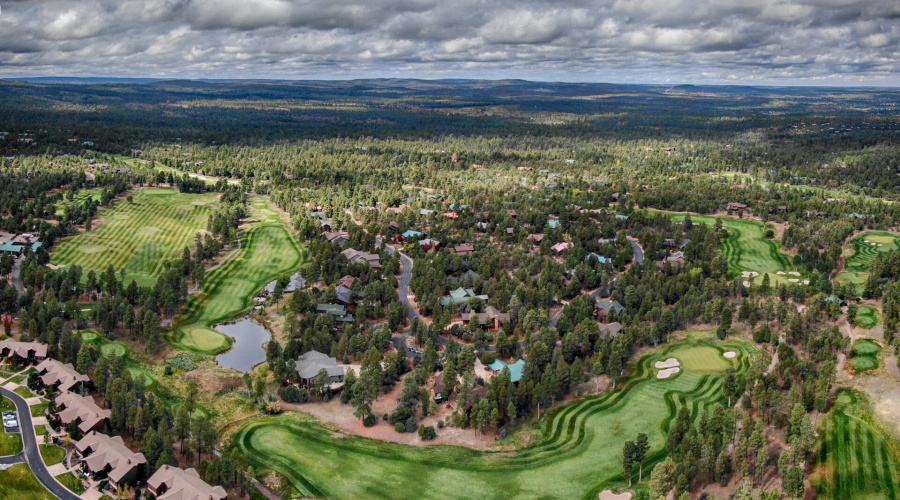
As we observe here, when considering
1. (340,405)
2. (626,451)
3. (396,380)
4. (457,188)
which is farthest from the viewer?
(457,188)

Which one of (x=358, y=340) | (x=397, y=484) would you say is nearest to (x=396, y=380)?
(x=358, y=340)

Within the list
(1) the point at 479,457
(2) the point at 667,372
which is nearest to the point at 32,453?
(1) the point at 479,457

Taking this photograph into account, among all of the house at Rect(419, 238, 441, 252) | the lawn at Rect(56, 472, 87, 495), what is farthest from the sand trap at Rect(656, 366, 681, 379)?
the lawn at Rect(56, 472, 87, 495)

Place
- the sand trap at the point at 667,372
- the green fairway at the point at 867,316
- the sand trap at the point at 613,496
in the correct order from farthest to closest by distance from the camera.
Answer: the green fairway at the point at 867,316, the sand trap at the point at 667,372, the sand trap at the point at 613,496

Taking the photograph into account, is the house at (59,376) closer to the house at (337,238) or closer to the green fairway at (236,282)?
the green fairway at (236,282)

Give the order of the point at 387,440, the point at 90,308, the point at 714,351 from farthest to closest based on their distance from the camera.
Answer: the point at 90,308 < the point at 714,351 < the point at 387,440

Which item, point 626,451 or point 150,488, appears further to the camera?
point 626,451

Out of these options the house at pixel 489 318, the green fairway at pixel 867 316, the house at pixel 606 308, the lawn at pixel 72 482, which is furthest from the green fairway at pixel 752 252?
the lawn at pixel 72 482

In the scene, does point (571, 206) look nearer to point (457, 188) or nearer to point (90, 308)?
point (457, 188)
